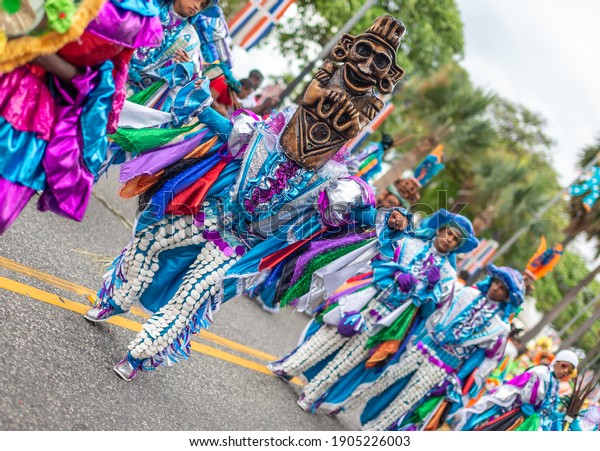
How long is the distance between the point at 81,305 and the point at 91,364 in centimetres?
69

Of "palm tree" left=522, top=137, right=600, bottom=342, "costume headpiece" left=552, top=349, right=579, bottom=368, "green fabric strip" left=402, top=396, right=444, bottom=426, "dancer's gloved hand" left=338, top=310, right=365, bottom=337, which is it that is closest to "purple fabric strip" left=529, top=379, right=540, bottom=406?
"costume headpiece" left=552, top=349, right=579, bottom=368

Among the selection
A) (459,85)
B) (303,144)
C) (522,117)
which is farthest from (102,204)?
(522,117)

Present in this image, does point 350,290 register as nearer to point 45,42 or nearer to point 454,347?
point 454,347

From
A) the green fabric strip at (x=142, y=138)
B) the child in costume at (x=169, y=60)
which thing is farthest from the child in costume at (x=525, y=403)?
the green fabric strip at (x=142, y=138)

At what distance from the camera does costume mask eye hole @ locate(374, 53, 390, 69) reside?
12.3 feet

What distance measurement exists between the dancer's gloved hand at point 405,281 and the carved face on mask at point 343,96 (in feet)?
7.70

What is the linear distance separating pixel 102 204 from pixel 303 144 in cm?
385

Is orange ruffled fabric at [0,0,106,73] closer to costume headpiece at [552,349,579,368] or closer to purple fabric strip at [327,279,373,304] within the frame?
purple fabric strip at [327,279,373,304]

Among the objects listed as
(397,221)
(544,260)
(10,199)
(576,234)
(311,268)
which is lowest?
(10,199)

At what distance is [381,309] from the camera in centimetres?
597

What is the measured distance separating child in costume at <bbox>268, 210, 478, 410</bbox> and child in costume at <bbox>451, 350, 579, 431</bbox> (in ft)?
4.00

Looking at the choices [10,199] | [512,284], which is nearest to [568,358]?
[512,284]

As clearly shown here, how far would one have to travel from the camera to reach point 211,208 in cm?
391
